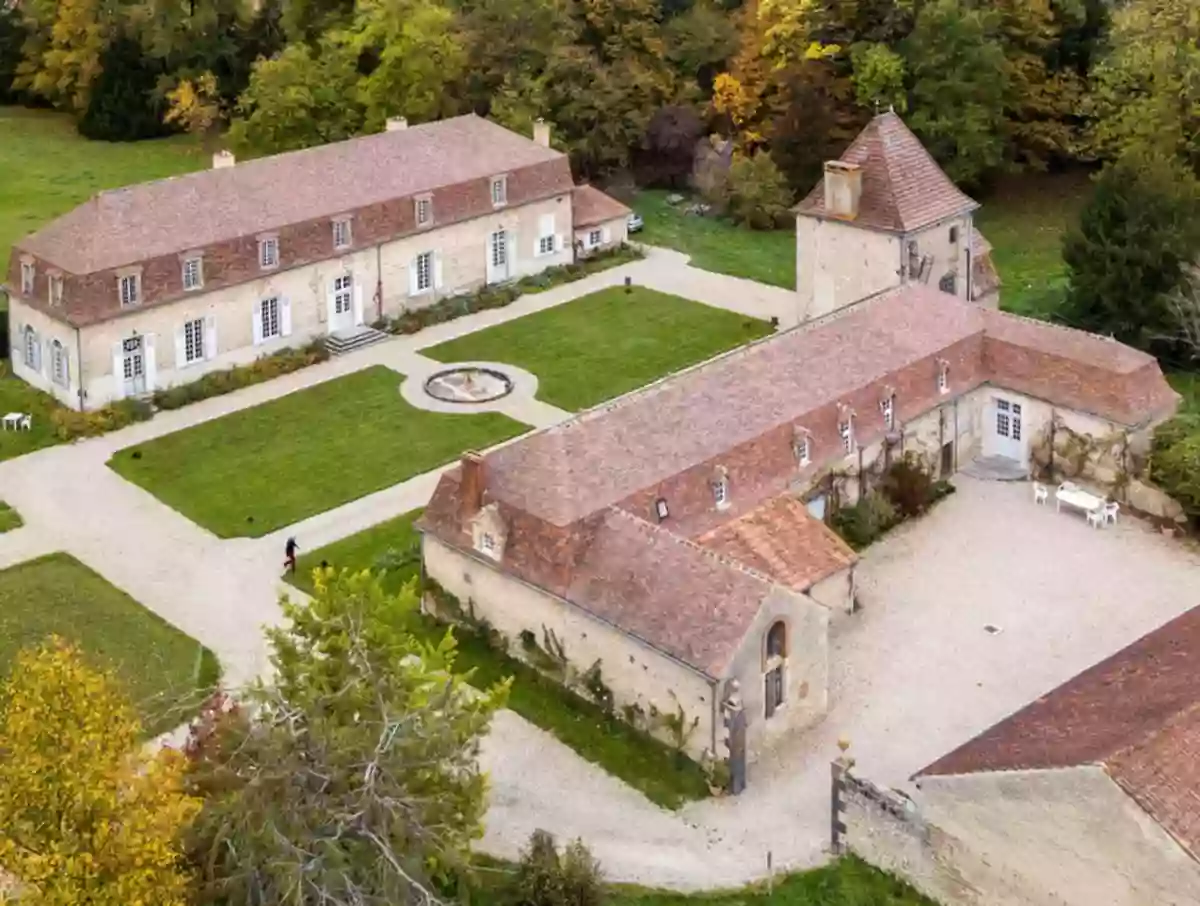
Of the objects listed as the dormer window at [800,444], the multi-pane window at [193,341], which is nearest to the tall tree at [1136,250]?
the dormer window at [800,444]

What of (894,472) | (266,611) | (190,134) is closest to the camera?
(266,611)

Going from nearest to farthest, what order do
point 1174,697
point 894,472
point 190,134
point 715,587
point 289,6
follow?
point 1174,697
point 715,587
point 894,472
point 289,6
point 190,134

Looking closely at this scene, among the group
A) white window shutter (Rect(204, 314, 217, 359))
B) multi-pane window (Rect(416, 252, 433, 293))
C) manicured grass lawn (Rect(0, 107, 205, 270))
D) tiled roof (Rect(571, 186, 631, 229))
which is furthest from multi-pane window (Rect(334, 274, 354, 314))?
manicured grass lawn (Rect(0, 107, 205, 270))

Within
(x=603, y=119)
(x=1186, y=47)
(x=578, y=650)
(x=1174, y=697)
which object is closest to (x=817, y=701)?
(x=578, y=650)

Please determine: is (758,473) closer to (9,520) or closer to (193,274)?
(9,520)

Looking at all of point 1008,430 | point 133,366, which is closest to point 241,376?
point 133,366

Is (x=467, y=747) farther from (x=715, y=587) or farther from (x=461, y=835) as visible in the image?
(x=715, y=587)
